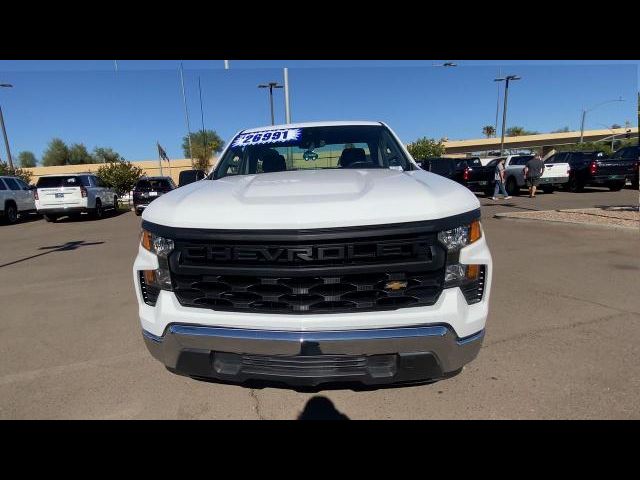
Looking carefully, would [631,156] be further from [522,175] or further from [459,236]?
[459,236]

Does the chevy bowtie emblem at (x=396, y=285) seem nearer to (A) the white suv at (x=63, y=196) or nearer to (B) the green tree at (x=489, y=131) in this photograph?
(A) the white suv at (x=63, y=196)

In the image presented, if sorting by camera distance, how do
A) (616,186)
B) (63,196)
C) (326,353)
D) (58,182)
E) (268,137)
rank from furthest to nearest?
(616,186)
(58,182)
(63,196)
(268,137)
(326,353)

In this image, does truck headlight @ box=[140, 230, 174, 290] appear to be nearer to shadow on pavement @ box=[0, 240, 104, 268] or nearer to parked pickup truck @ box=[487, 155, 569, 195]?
shadow on pavement @ box=[0, 240, 104, 268]

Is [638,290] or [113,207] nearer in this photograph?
[638,290]

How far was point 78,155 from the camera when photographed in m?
66.4

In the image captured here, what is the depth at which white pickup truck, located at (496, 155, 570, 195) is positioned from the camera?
16.5 metres

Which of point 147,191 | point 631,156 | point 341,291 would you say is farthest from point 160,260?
point 631,156

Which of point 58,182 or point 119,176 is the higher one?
point 58,182

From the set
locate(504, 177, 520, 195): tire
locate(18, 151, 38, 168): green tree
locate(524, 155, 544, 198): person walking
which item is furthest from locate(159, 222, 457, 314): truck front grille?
locate(18, 151, 38, 168): green tree

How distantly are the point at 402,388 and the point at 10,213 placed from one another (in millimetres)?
16862

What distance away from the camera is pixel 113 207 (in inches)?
667
